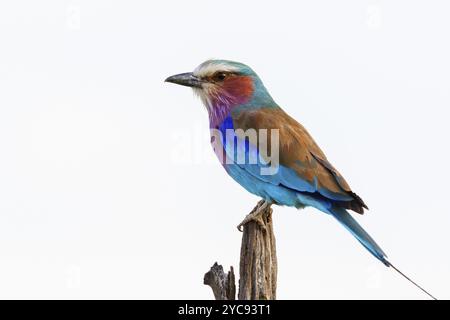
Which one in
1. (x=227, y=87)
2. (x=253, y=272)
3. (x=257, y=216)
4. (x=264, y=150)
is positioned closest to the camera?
(x=253, y=272)

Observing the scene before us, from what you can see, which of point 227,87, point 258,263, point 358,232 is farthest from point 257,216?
point 227,87

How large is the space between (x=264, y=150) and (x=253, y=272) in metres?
1.02

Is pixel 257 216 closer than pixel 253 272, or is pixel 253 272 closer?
pixel 253 272

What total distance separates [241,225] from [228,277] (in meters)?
0.45

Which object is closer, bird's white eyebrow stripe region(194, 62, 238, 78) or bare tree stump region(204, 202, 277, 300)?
bare tree stump region(204, 202, 277, 300)

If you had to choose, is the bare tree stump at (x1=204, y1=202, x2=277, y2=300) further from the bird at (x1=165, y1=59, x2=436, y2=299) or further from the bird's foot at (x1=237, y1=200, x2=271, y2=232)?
the bird at (x1=165, y1=59, x2=436, y2=299)

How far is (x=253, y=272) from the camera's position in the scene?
544cm

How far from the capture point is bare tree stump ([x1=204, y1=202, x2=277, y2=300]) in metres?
5.40

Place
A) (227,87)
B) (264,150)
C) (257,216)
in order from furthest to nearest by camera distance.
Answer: (227,87), (264,150), (257,216)

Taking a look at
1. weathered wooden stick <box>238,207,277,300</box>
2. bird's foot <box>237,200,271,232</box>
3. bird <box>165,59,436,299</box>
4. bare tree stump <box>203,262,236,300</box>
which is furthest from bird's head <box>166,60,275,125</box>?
bare tree stump <box>203,262,236,300</box>

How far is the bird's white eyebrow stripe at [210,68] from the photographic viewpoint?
6.39 meters

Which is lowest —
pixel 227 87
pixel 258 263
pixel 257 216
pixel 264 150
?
pixel 258 263

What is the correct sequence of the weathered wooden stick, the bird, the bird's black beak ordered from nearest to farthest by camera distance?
the weathered wooden stick
the bird
the bird's black beak

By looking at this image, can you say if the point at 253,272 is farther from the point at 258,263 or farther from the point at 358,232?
the point at 358,232
